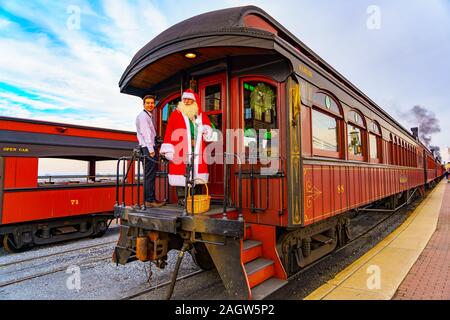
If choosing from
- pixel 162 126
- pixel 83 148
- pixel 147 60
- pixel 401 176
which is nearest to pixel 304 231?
pixel 162 126

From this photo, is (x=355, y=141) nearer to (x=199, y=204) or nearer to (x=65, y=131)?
(x=199, y=204)

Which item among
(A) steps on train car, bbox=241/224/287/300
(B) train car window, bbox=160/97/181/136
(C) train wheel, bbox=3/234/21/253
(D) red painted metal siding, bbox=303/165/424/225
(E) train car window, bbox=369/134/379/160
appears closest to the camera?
(A) steps on train car, bbox=241/224/287/300

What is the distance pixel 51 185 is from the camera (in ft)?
22.6

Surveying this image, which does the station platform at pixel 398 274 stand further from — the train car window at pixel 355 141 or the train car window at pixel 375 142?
the train car window at pixel 375 142

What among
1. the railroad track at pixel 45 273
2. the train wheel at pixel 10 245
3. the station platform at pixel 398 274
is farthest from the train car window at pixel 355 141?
the train wheel at pixel 10 245

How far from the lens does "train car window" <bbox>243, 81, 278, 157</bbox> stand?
384cm

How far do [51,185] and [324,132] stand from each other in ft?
21.1

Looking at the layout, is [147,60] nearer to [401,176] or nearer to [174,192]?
[174,192]

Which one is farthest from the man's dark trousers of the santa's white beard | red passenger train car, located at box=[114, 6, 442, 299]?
the santa's white beard

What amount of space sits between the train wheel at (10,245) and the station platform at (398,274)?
6.77 m

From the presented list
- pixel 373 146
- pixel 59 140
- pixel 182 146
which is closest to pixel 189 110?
pixel 182 146

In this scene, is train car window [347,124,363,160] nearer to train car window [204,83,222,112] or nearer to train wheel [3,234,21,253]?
train car window [204,83,222,112]

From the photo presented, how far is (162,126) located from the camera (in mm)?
5125

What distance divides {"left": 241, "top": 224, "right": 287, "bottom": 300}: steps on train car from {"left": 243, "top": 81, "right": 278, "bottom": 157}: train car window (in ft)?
3.71
